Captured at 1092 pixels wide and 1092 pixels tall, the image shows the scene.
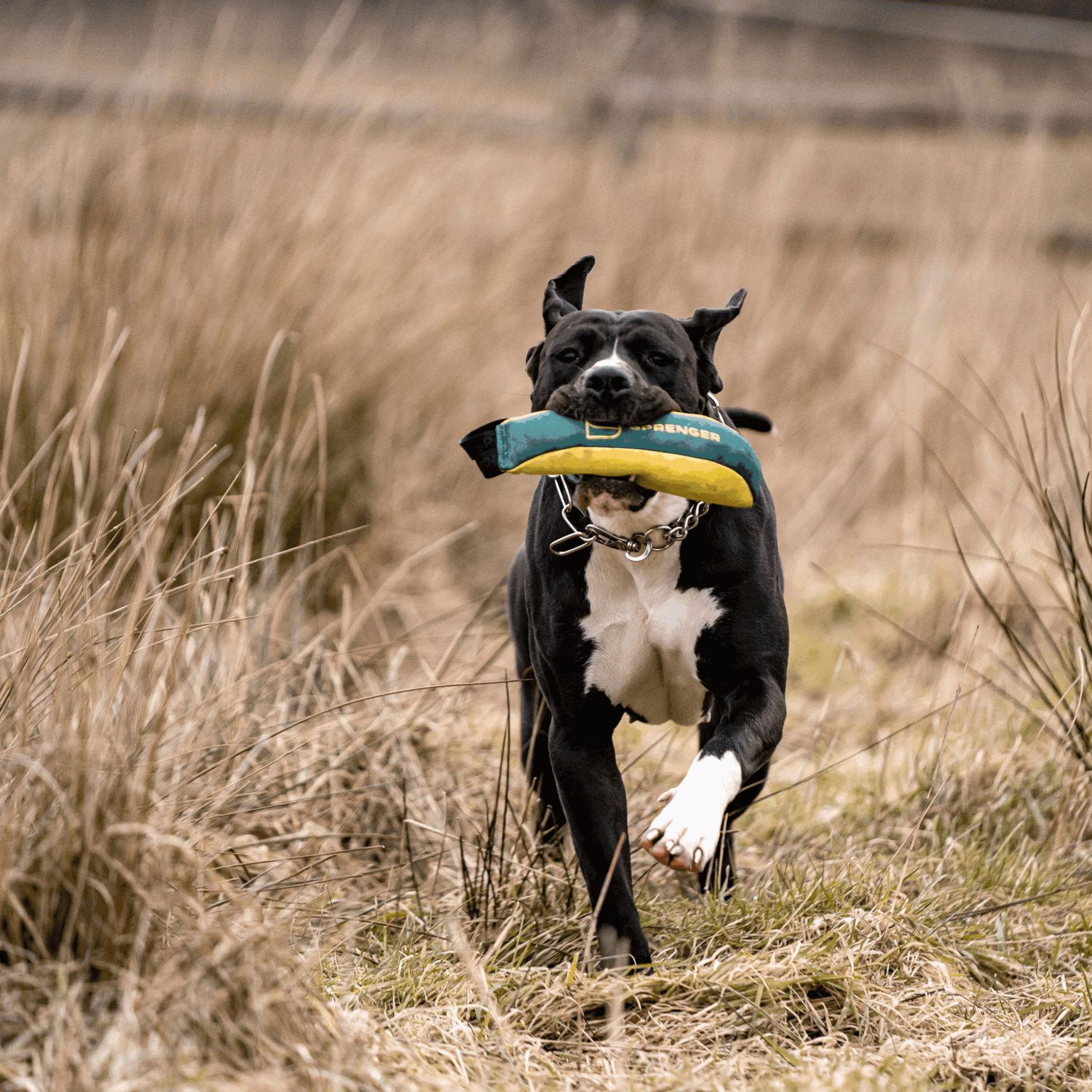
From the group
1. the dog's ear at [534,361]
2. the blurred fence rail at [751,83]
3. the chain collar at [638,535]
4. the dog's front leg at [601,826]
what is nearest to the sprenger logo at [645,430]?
the chain collar at [638,535]

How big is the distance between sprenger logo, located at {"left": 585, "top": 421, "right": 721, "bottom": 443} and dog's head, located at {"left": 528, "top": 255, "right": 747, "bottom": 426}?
0.01 meters

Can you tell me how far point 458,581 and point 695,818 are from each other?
11.1ft

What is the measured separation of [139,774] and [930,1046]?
133 cm

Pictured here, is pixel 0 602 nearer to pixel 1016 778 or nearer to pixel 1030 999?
pixel 1030 999

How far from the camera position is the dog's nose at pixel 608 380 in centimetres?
196

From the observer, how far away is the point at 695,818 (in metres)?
1.82

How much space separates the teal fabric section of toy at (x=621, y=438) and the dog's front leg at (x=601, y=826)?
0.53 meters

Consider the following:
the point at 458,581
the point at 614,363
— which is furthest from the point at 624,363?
the point at 458,581

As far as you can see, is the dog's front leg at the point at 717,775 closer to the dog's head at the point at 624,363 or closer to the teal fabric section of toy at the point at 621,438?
the teal fabric section of toy at the point at 621,438

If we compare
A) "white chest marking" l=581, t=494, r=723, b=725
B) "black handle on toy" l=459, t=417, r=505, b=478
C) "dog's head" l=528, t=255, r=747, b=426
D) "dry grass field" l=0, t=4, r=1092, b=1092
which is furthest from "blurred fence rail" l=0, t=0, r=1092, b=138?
"white chest marking" l=581, t=494, r=723, b=725

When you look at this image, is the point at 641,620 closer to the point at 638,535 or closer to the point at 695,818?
Result: the point at 638,535

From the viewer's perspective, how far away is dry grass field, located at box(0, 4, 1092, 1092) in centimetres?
188

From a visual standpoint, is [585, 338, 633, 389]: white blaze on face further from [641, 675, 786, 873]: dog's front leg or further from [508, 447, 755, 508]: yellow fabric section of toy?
[641, 675, 786, 873]: dog's front leg

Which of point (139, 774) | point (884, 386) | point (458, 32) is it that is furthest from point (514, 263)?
point (139, 774)
